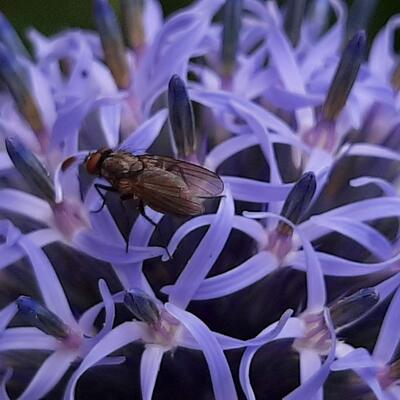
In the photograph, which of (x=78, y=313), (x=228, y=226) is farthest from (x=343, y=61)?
(x=78, y=313)

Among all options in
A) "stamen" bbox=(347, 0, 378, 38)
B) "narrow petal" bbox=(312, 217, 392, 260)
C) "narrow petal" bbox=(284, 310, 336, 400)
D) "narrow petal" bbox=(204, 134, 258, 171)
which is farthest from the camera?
"stamen" bbox=(347, 0, 378, 38)

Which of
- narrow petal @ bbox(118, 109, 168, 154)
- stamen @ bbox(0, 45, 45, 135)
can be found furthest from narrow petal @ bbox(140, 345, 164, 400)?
stamen @ bbox(0, 45, 45, 135)

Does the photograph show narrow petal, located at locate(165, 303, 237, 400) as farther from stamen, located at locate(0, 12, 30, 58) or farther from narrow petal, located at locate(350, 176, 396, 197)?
stamen, located at locate(0, 12, 30, 58)

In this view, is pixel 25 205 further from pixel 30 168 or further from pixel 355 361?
pixel 355 361

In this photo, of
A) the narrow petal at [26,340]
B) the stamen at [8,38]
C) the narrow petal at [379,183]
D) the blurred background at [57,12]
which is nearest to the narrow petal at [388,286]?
the narrow petal at [379,183]

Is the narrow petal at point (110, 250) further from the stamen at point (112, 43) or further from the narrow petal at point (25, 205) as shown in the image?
the stamen at point (112, 43)

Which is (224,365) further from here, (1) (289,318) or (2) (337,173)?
(2) (337,173)
